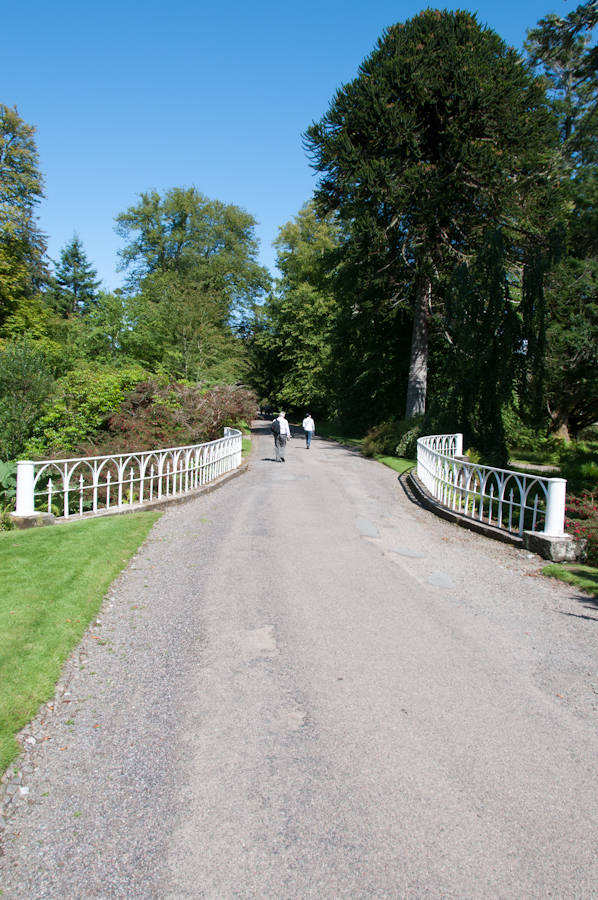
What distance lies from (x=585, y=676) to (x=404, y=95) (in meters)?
24.8

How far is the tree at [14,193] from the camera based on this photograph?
104 feet

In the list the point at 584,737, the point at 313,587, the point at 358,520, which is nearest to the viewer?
the point at 584,737

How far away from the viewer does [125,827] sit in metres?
3.01

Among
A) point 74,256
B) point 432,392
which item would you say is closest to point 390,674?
point 432,392

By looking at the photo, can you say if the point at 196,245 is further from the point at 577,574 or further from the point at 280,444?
the point at 577,574

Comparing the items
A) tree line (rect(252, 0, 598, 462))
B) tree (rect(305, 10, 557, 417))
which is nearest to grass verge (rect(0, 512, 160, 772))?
tree line (rect(252, 0, 598, 462))

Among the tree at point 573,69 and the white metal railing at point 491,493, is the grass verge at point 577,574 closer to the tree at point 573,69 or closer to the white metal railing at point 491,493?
the white metal railing at point 491,493

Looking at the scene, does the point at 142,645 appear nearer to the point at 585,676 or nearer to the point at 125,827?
the point at 125,827

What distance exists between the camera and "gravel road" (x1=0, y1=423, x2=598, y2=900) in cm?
275

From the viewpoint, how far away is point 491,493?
403 inches

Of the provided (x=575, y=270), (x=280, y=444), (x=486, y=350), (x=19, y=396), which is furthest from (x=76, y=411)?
(x=575, y=270)

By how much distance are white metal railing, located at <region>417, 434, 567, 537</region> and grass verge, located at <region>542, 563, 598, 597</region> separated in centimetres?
66

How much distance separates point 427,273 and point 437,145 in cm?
540

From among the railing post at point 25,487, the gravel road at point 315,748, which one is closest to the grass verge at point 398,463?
the railing post at point 25,487
